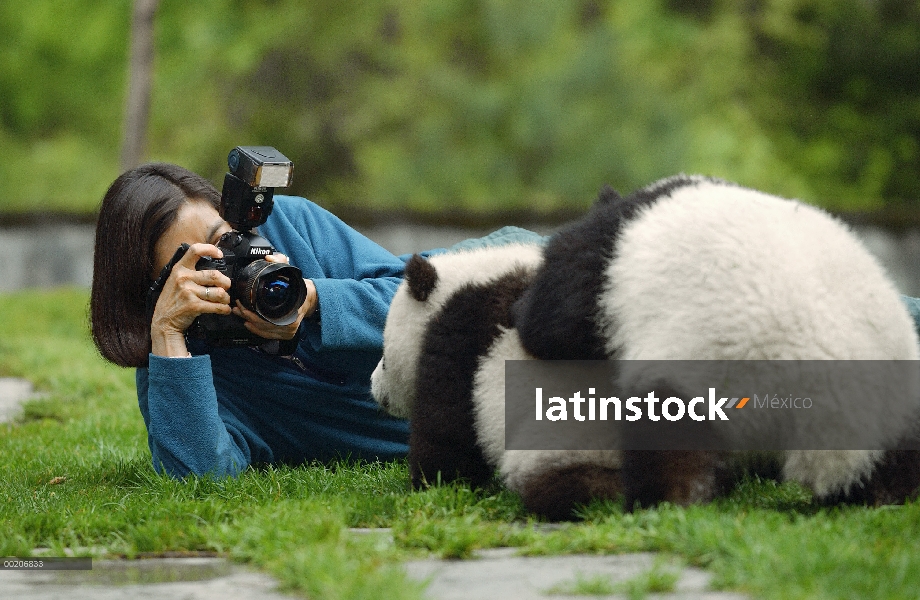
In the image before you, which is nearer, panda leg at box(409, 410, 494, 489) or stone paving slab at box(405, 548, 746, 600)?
stone paving slab at box(405, 548, 746, 600)

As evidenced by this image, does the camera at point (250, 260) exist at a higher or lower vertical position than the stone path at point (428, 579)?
higher

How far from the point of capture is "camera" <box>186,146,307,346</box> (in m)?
3.51

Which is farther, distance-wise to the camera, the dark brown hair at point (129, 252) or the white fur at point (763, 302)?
the dark brown hair at point (129, 252)

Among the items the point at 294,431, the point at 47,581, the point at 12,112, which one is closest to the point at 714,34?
the point at 12,112

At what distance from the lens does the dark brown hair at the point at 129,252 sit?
3736mm

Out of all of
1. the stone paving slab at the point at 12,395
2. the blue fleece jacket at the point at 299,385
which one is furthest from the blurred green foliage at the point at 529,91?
the blue fleece jacket at the point at 299,385

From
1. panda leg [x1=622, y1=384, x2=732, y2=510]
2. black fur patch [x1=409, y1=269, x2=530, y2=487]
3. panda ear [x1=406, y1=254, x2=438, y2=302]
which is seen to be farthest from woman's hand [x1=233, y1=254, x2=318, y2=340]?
panda leg [x1=622, y1=384, x2=732, y2=510]

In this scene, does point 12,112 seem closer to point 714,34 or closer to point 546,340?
point 714,34

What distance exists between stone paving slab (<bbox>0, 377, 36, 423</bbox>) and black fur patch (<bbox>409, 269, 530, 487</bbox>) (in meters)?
3.16

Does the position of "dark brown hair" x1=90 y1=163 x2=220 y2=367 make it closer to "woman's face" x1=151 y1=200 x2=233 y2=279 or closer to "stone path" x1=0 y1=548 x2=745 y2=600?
"woman's face" x1=151 y1=200 x2=233 y2=279

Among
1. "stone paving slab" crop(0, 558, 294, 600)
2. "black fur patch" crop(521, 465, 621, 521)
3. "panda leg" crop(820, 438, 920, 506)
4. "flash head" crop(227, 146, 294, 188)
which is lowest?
"stone paving slab" crop(0, 558, 294, 600)

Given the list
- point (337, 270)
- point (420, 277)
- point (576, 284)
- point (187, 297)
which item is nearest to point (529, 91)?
point (337, 270)

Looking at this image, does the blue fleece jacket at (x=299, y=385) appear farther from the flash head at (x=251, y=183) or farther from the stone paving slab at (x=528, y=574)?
the stone paving slab at (x=528, y=574)

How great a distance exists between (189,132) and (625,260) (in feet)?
57.7
